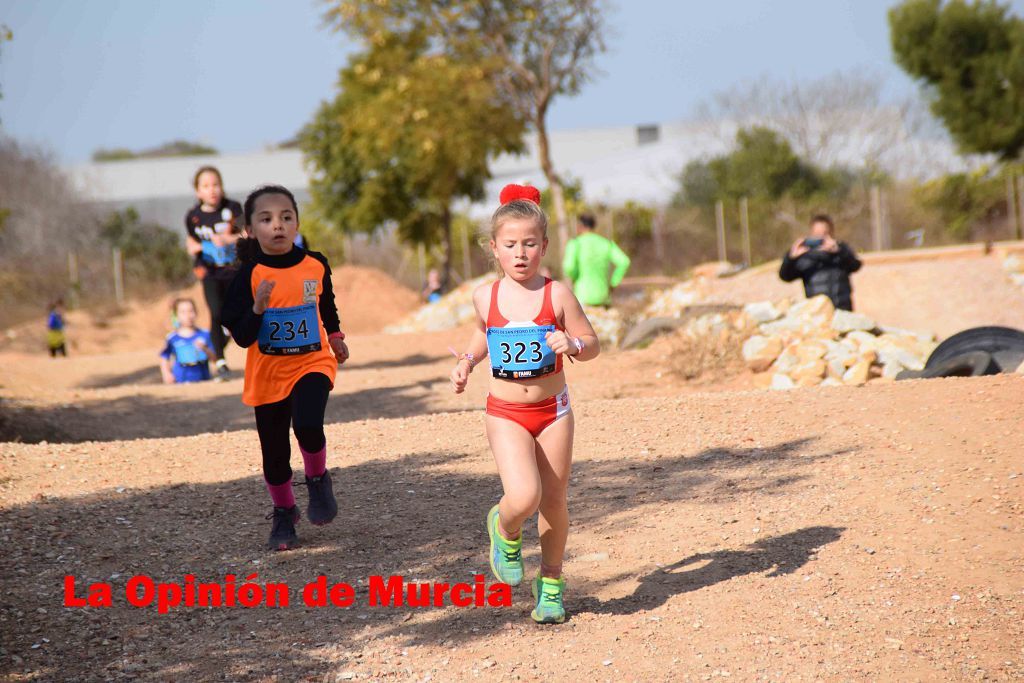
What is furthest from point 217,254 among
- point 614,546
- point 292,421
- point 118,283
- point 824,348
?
point 118,283

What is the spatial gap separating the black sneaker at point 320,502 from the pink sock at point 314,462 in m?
0.03

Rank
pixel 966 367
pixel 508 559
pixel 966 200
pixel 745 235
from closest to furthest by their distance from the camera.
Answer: pixel 508 559 → pixel 966 367 → pixel 745 235 → pixel 966 200

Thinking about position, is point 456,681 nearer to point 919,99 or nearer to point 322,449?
point 322,449

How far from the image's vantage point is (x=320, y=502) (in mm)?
5148

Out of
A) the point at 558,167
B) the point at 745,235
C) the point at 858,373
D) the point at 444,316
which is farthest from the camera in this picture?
the point at 558,167

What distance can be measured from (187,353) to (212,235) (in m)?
2.91

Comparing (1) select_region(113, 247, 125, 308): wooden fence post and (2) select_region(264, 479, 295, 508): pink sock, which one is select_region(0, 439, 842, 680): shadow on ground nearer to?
(2) select_region(264, 479, 295, 508): pink sock

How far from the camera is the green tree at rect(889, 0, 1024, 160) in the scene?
3331cm

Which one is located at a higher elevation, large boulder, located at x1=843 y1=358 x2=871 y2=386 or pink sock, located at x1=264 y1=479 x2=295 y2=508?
pink sock, located at x1=264 y1=479 x2=295 y2=508

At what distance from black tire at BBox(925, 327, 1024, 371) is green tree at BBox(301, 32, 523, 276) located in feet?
51.2

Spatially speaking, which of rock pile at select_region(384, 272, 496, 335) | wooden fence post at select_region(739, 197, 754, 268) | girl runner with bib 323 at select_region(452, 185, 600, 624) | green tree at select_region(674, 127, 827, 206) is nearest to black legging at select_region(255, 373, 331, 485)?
girl runner with bib 323 at select_region(452, 185, 600, 624)

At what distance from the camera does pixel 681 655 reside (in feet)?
13.1

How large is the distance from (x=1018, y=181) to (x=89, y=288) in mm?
24957

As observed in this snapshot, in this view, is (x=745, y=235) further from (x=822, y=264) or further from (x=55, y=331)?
(x=822, y=264)
